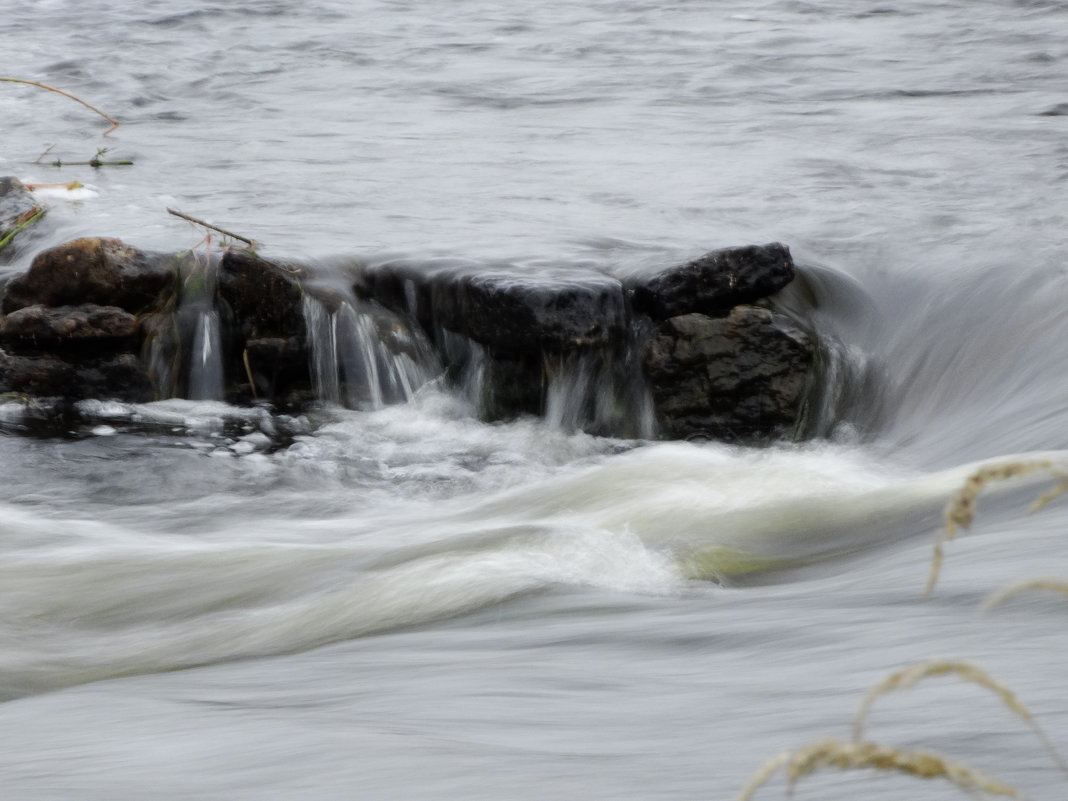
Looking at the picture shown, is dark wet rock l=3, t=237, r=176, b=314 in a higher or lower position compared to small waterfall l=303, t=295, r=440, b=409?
higher

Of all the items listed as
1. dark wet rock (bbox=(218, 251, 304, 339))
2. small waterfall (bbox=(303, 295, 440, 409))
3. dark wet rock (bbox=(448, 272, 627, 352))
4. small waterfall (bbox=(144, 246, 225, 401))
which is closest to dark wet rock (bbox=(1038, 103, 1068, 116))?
dark wet rock (bbox=(448, 272, 627, 352))

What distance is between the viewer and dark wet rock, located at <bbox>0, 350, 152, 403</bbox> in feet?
19.0

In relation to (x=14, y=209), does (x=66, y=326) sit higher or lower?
lower

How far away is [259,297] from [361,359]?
538 mm

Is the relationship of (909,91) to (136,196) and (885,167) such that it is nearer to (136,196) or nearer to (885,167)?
(885,167)

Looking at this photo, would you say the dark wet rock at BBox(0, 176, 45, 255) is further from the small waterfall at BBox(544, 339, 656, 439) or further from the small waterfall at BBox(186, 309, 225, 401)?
the small waterfall at BBox(544, 339, 656, 439)

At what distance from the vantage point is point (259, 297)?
6062mm

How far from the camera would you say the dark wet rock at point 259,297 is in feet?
19.8

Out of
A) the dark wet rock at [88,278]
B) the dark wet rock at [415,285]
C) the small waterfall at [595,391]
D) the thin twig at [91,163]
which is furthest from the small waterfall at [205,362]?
the thin twig at [91,163]

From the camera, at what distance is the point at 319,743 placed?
2.30 m

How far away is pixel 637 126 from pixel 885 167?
204 centimetres

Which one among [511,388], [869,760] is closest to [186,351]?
[511,388]

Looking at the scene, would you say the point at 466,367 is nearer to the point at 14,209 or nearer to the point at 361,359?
the point at 361,359

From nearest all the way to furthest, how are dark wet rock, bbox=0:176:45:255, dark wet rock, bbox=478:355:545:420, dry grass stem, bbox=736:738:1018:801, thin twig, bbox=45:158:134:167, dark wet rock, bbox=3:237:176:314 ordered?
1. dry grass stem, bbox=736:738:1018:801
2. dark wet rock, bbox=478:355:545:420
3. dark wet rock, bbox=3:237:176:314
4. dark wet rock, bbox=0:176:45:255
5. thin twig, bbox=45:158:134:167
